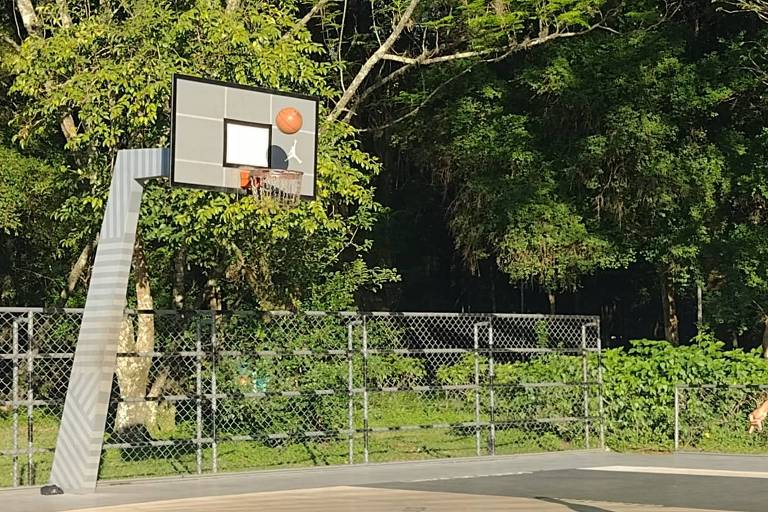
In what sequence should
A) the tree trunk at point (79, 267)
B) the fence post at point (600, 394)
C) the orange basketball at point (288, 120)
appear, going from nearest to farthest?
the orange basketball at point (288, 120), the fence post at point (600, 394), the tree trunk at point (79, 267)

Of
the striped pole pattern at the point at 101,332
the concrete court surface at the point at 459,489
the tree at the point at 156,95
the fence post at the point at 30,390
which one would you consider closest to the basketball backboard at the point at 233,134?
the striped pole pattern at the point at 101,332

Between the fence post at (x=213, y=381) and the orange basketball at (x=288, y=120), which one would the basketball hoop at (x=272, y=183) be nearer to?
the orange basketball at (x=288, y=120)

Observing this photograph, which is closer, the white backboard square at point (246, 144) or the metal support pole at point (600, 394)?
the white backboard square at point (246, 144)

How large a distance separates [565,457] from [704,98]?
1103cm

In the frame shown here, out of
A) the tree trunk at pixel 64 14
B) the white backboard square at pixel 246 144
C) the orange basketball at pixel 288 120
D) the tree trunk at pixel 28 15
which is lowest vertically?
the white backboard square at pixel 246 144

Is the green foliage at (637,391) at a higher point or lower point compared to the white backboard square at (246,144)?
lower

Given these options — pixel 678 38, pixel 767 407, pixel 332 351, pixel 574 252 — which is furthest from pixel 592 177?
pixel 767 407

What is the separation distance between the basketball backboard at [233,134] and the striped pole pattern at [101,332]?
0.32m

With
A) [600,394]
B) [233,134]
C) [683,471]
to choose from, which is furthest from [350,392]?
[600,394]

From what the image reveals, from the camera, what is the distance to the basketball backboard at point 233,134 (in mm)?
12953

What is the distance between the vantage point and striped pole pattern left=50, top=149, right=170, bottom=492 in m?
13.0

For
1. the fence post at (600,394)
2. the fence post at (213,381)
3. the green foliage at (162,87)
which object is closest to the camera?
the fence post at (213,381)

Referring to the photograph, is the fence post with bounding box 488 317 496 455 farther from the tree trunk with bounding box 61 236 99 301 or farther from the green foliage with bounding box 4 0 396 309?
the tree trunk with bounding box 61 236 99 301

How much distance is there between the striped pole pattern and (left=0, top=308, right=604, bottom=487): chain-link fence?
96 cm
